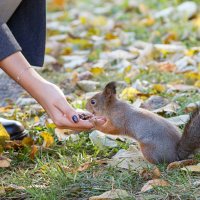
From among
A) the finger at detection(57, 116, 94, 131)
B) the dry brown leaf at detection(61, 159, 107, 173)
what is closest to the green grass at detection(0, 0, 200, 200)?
the dry brown leaf at detection(61, 159, 107, 173)

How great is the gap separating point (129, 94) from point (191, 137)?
0.78 metres

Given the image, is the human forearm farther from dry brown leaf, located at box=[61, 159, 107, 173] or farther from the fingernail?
dry brown leaf, located at box=[61, 159, 107, 173]

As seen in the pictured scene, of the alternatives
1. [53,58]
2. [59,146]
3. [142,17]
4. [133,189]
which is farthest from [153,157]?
[142,17]

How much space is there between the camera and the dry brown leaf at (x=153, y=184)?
1824mm

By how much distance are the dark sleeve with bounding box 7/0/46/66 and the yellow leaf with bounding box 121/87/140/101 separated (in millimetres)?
433

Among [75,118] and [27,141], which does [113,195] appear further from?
[27,141]

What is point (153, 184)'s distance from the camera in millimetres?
1835

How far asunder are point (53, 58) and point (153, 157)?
1.67 meters

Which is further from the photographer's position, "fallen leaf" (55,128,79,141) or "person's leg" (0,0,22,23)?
"fallen leaf" (55,128,79,141)

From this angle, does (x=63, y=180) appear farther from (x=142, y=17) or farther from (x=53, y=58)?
(x=142, y=17)

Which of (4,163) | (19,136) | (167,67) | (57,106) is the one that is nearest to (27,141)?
(19,136)

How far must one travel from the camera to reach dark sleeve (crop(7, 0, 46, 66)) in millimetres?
2465

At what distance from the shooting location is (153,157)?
207cm

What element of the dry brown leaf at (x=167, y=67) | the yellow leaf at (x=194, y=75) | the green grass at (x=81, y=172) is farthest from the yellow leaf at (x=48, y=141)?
the dry brown leaf at (x=167, y=67)
